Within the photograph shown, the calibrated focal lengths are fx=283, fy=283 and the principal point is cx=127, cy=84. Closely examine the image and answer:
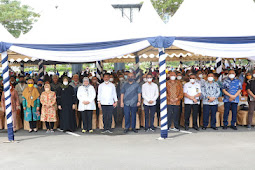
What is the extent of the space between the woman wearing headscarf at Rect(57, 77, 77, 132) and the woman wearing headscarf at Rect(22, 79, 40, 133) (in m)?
0.69

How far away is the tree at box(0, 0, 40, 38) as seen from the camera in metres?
34.1

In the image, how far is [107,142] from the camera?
7586 millimetres

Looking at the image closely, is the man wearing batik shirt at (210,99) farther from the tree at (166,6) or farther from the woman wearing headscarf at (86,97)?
the tree at (166,6)

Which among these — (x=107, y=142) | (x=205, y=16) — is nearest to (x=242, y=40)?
(x=205, y=16)

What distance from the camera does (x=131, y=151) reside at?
6688 mm

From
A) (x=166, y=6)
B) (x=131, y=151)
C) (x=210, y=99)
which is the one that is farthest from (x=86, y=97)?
(x=166, y=6)

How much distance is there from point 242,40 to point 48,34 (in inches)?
214

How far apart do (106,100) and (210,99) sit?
3.16 meters

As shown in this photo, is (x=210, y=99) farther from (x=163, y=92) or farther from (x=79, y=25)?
(x=79, y=25)

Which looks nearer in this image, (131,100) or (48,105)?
(131,100)

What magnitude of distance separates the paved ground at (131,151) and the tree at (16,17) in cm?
2909

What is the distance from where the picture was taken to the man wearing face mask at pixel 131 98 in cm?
855

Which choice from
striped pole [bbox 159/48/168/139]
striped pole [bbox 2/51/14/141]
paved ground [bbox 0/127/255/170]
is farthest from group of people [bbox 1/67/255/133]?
striped pole [bbox 2/51/14/141]

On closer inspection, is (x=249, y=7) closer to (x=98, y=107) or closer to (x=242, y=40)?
(x=242, y=40)
